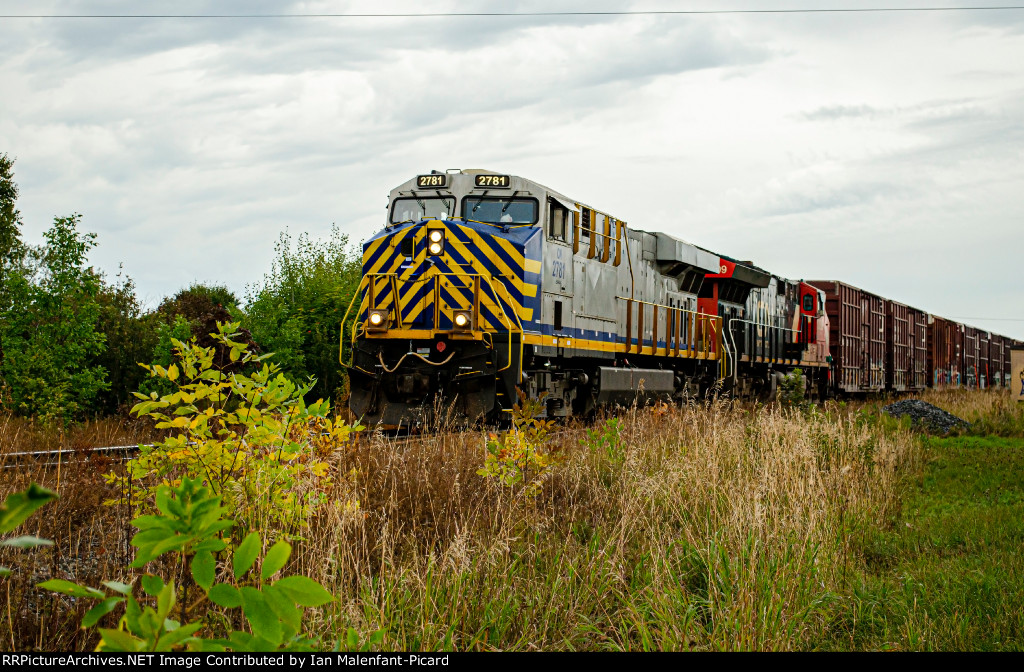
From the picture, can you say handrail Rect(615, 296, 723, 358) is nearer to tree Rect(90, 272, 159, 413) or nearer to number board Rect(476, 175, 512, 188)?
number board Rect(476, 175, 512, 188)

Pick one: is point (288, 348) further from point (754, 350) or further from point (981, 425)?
point (981, 425)

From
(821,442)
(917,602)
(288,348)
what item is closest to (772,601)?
(917,602)

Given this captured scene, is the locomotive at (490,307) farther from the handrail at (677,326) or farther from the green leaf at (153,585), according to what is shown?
the green leaf at (153,585)

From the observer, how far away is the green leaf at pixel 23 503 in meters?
1.15

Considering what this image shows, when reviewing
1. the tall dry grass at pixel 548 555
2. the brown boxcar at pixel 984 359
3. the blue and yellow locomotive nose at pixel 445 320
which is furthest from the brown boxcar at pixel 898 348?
the tall dry grass at pixel 548 555

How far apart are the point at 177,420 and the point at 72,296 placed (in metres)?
9.79

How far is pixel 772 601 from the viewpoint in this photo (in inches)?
164

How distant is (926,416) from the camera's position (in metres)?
15.8

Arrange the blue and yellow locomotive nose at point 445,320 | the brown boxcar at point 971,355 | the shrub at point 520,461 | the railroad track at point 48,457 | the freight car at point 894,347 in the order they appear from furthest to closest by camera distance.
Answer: the brown boxcar at point 971,355 < the freight car at point 894,347 < the blue and yellow locomotive nose at point 445,320 < the railroad track at point 48,457 < the shrub at point 520,461

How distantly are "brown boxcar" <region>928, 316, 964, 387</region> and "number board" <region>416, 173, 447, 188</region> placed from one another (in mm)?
29602

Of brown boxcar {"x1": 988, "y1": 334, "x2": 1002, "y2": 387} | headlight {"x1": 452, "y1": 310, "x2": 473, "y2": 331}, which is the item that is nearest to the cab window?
headlight {"x1": 452, "y1": 310, "x2": 473, "y2": 331}

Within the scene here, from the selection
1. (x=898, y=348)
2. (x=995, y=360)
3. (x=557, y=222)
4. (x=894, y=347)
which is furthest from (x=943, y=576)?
(x=995, y=360)

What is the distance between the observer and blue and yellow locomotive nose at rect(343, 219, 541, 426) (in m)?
11.4

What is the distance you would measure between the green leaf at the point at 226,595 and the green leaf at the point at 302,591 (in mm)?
85
